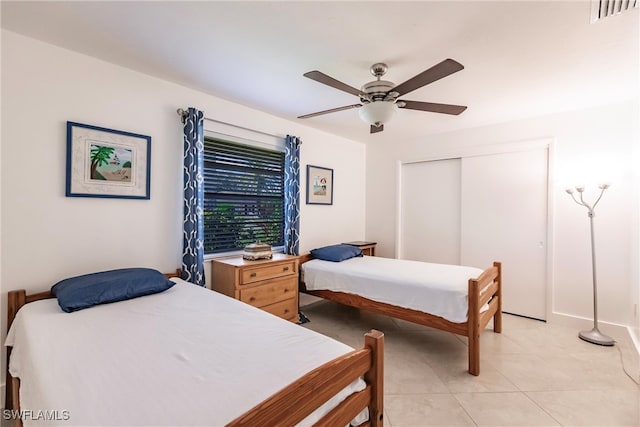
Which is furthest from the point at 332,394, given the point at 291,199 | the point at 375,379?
the point at 291,199

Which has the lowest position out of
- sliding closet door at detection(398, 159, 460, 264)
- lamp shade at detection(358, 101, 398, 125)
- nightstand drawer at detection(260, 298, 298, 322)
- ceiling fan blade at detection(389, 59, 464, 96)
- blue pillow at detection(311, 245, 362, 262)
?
nightstand drawer at detection(260, 298, 298, 322)

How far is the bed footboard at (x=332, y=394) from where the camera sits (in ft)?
2.70

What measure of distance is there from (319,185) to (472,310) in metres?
2.43

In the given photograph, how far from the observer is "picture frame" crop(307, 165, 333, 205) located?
3887 millimetres

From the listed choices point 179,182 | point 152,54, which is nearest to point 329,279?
point 179,182

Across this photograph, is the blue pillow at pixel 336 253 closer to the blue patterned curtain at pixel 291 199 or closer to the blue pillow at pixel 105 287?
the blue patterned curtain at pixel 291 199

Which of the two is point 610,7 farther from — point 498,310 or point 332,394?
point 498,310

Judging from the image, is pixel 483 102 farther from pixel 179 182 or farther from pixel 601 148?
pixel 179 182

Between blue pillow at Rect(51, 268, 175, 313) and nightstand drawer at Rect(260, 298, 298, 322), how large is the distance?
3.55 feet

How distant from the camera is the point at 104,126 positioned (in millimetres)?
2199

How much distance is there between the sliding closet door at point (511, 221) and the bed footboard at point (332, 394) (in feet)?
10.4

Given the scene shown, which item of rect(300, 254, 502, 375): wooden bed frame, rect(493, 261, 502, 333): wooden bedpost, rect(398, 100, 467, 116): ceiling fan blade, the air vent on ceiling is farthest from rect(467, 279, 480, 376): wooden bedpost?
the air vent on ceiling

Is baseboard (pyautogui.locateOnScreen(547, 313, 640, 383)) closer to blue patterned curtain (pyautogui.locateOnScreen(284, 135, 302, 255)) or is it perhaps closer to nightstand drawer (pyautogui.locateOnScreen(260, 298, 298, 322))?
nightstand drawer (pyautogui.locateOnScreen(260, 298, 298, 322))

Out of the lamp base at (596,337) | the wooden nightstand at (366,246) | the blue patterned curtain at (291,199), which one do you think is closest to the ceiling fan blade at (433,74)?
the blue patterned curtain at (291,199)
